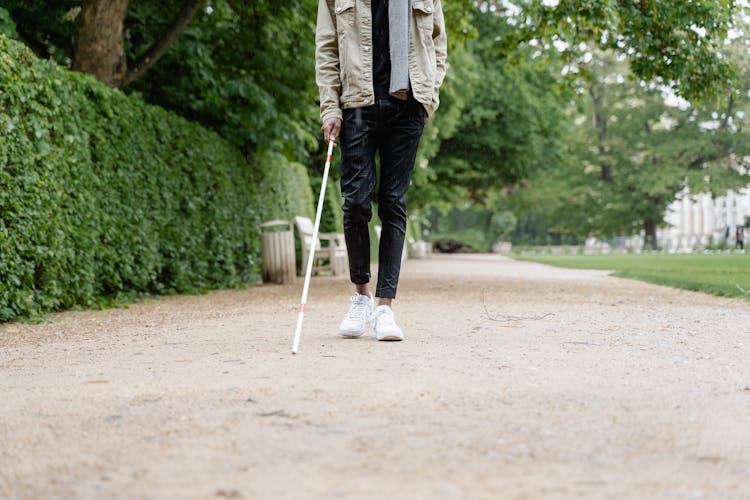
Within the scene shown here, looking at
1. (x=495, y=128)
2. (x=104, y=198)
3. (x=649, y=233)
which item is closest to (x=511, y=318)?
(x=104, y=198)

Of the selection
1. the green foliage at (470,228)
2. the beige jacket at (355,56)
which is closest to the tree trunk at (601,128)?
the green foliage at (470,228)

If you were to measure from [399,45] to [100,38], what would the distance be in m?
5.85

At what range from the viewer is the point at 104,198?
28.6 ft

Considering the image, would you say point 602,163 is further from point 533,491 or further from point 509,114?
point 533,491

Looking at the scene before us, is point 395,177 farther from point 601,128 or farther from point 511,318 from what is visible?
point 601,128

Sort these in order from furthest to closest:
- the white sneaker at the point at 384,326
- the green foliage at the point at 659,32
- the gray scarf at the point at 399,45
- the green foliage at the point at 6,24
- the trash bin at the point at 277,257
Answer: the trash bin at the point at 277,257, the green foliage at the point at 659,32, the green foliage at the point at 6,24, the gray scarf at the point at 399,45, the white sneaker at the point at 384,326

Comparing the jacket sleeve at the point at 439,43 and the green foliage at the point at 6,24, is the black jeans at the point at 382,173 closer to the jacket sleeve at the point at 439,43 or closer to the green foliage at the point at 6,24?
the jacket sleeve at the point at 439,43

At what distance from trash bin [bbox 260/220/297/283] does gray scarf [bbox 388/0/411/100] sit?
29.6 ft

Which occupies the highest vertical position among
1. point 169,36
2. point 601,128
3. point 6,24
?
point 601,128

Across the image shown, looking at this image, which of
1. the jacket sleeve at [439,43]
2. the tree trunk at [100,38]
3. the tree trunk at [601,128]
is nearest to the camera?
the jacket sleeve at [439,43]

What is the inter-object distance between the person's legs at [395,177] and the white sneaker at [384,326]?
10 cm

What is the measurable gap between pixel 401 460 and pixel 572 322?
13.7 ft

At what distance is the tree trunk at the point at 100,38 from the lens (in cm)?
938

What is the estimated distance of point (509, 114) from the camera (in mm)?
28391
